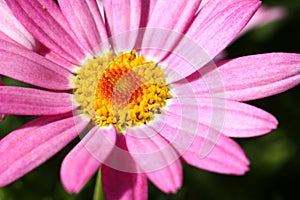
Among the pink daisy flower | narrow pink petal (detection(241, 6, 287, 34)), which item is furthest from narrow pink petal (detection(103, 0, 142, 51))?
narrow pink petal (detection(241, 6, 287, 34))

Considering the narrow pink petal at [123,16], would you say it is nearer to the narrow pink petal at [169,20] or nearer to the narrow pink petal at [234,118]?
the narrow pink petal at [169,20]

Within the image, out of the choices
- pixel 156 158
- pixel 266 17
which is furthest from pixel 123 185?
pixel 266 17

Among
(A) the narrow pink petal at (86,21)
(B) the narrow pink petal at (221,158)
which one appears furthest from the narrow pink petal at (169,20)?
(B) the narrow pink petal at (221,158)

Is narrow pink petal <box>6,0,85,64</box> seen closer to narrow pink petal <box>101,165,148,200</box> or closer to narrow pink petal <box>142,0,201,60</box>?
narrow pink petal <box>142,0,201,60</box>

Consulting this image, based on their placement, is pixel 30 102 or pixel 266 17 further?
pixel 266 17

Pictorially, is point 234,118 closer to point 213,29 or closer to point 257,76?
point 257,76

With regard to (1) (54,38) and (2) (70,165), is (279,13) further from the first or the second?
(2) (70,165)
